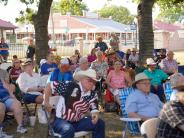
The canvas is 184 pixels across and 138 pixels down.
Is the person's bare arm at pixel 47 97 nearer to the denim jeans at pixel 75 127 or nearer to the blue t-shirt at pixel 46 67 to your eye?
the denim jeans at pixel 75 127

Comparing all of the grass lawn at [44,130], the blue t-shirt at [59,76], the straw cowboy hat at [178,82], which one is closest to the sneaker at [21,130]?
the grass lawn at [44,130]

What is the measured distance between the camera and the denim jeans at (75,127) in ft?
18.4

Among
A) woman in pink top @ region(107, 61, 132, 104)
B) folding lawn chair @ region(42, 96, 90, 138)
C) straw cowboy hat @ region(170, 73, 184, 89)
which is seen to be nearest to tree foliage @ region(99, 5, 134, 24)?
woman in pink top @ region(107, 61, 132, 104)

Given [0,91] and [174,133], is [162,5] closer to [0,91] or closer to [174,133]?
[0,91]

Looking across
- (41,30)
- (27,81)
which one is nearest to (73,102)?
(27,81)

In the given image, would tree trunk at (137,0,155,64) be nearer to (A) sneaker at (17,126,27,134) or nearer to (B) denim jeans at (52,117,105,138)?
(A) sneaker at (17,126,27,134)

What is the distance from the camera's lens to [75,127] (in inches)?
231

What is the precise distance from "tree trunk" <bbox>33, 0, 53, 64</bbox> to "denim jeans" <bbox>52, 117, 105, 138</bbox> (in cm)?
1034

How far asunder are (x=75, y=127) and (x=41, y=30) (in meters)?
10.7

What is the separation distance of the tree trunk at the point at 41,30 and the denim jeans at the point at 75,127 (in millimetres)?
10341

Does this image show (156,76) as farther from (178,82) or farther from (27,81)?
(178,82)

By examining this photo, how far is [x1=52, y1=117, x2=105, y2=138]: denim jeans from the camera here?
5.60 meters

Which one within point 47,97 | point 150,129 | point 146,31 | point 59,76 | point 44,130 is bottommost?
point 44,130

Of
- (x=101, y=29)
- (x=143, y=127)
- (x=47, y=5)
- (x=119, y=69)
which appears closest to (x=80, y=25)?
(x=101, y=29)
